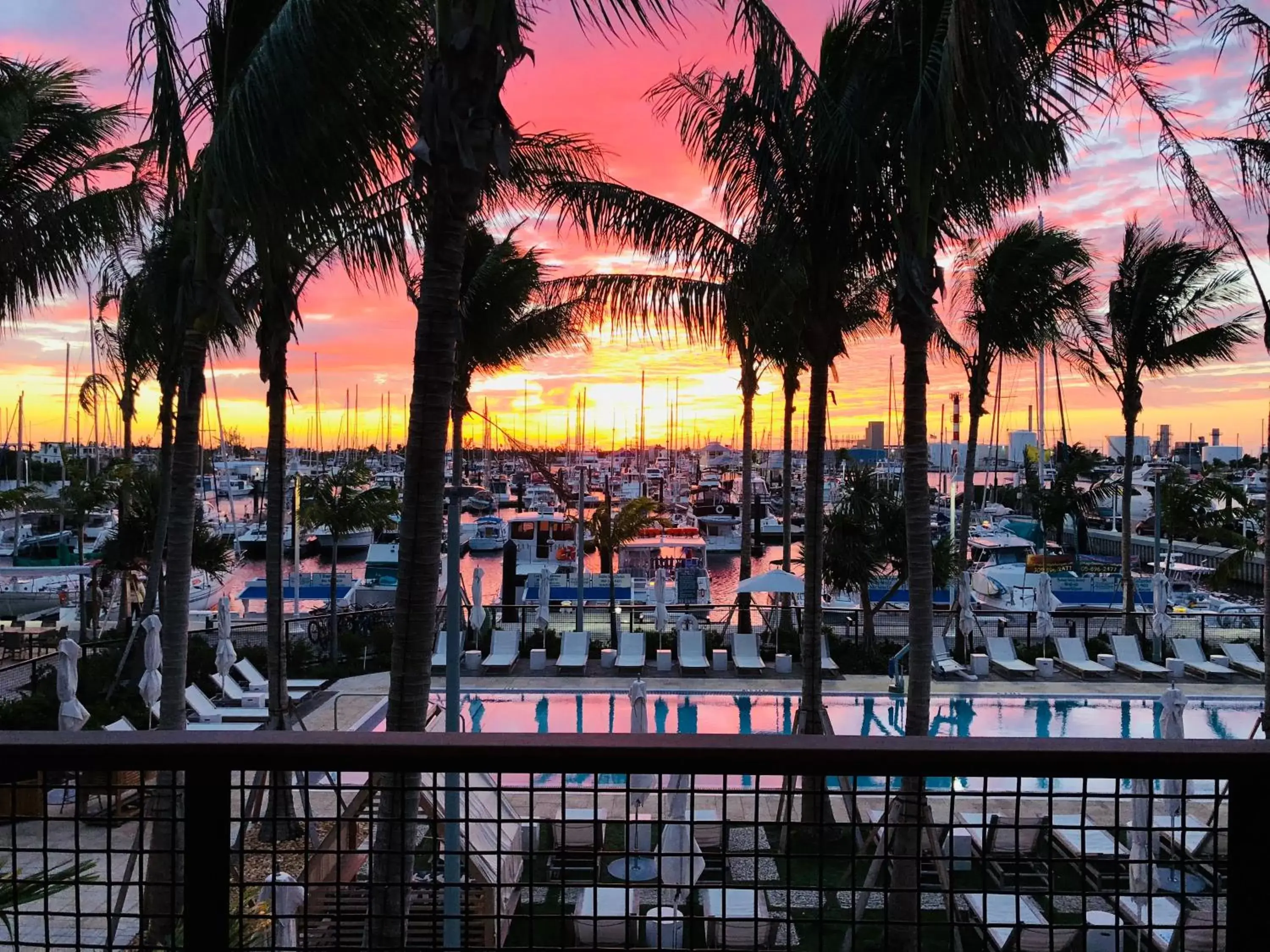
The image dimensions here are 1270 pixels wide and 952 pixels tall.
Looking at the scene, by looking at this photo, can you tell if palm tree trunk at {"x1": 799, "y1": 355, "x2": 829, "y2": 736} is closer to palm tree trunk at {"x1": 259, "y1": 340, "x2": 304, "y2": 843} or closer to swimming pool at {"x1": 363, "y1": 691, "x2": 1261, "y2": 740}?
swimming pool at {"x1": 363, "y1": 691, "x2": 1261, "y2": 740}

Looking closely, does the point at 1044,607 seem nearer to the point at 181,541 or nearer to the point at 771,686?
the point at 771,686

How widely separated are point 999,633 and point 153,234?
55.6ft

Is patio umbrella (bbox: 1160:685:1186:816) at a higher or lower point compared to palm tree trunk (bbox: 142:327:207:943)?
lower

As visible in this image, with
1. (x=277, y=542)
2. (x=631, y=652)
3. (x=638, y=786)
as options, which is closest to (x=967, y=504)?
(x=631, y=652)

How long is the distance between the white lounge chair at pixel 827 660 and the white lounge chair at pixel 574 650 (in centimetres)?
451

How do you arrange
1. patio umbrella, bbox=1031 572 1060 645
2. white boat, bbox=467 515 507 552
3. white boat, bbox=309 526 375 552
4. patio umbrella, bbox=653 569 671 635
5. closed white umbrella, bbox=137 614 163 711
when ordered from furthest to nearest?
white boat, bbox=309 526 375 552
white boat, bbox=467 515 507 552
patio umbrella, bbox=653 569 671 635
patio umbrella, bbox=1031 572 1060 645
closed white umbrella, bbox=137 614 163 711

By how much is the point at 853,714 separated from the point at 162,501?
1176cm

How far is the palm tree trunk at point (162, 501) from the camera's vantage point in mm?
12961

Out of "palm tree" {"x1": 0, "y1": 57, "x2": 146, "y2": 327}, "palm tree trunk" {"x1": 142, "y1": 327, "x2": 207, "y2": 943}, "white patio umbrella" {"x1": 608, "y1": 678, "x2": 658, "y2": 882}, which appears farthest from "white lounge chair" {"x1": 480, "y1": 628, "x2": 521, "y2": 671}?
"palm tree" {"x1": 0, "y1": 57, "x2": 146, "y2": 327}

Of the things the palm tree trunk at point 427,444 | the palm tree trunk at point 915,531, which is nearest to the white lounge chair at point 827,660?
the palm tree trunk at point 915,531

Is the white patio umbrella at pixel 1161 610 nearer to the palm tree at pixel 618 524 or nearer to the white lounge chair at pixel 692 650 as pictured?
the white lounge chair at pixel 692 650

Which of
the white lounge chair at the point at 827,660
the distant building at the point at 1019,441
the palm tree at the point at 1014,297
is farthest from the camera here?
the distant building at the point at 1019,441

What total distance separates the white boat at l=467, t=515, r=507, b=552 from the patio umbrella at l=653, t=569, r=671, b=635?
26990 mm

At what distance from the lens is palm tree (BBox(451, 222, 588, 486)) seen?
11469 mm
